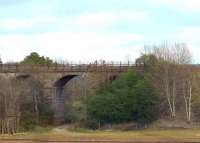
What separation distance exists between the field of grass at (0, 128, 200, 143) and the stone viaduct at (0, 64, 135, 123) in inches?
391

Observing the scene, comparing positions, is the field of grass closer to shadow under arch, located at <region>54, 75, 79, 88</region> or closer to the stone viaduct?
the stone viaduct

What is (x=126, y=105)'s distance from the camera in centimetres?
9038

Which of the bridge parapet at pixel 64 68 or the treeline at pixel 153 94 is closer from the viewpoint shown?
the treeline at pixel 153 94

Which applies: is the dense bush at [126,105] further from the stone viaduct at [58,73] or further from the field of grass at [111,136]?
the stone viaduct at [58,73]

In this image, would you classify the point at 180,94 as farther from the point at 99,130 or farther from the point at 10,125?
the point at 10,125

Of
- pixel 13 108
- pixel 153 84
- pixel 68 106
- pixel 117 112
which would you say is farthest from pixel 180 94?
pixel 13 108

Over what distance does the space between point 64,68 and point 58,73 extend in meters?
1.17

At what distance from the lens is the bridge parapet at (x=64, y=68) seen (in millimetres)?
99000

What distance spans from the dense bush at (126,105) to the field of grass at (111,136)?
3.37m

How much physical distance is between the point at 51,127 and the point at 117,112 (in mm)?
10049

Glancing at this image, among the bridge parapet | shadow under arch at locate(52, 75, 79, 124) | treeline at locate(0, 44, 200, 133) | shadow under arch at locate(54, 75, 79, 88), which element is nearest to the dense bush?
treeline at locate(0, 44, 200, 133)

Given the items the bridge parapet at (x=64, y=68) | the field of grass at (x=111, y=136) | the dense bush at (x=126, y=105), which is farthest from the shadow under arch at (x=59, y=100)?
the dense bush at (x=126, y=105)

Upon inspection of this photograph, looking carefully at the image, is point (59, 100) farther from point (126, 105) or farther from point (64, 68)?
point (126, 105)

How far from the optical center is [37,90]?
9775 centimetres
